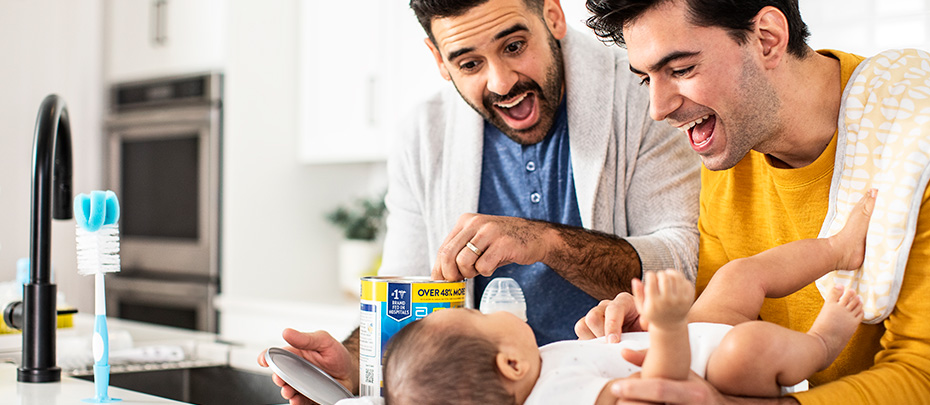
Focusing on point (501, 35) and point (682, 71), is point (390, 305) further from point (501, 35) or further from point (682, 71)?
point (501, 35)

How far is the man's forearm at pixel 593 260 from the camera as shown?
1.38 metres

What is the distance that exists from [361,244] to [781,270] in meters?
2.52

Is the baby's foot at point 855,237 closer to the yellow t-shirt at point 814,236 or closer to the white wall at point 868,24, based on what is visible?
the yellow t-shirt at point 814,236

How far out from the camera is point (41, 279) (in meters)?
1.30

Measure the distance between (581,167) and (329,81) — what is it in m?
2.00

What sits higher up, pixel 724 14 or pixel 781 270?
pixel 724 14

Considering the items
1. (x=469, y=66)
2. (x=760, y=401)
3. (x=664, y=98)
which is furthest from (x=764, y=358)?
(x=469, y=66)

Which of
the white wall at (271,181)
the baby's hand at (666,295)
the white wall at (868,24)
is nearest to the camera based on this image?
the baby's hand at (666,295)

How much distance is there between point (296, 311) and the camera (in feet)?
10.0

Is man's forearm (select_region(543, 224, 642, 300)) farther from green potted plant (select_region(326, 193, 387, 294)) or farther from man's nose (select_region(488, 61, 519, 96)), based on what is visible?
green potted plant (select_region(326, 193, 387, 294))

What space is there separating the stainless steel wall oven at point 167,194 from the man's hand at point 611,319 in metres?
2.57

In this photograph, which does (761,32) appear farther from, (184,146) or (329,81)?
(184,146)

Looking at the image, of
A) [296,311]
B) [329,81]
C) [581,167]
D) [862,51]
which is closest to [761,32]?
[581,167]

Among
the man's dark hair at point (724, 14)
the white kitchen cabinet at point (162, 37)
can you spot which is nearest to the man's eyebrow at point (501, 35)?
the man's dark hair at point (724, 14)
